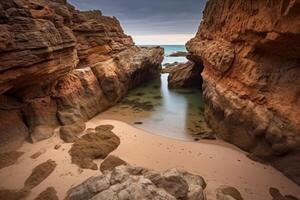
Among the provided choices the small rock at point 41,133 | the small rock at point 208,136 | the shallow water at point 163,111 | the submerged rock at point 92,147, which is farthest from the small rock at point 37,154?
the small rock at point 208,136

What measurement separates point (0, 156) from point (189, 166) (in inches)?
310

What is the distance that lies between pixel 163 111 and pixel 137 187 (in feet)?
38.1

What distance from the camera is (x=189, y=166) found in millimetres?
9336

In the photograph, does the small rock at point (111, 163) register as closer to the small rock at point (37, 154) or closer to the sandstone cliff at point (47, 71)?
the small rock at point (37, 154)

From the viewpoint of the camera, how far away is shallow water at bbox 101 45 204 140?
45.9ft

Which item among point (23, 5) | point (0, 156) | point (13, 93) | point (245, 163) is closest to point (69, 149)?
point (0, 156)

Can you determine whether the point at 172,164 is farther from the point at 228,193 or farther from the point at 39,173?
the point at 39,173

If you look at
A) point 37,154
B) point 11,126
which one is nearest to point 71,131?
point 37,154

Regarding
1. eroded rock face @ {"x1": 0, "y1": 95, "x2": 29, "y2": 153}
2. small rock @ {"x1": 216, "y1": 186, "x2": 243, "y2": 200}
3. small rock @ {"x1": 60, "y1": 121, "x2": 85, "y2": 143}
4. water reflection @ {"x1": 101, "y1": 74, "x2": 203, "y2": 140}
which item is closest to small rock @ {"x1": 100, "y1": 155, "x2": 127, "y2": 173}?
small rock @ {"x1": 60, "y1": 121, "x2": 85, "y2": 143}

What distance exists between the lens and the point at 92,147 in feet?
33.2

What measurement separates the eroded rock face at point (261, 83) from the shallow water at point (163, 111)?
1916 millimetres

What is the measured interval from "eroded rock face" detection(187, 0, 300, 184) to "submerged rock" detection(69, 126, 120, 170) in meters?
6.10

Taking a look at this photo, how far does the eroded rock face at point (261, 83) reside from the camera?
28.5 ft

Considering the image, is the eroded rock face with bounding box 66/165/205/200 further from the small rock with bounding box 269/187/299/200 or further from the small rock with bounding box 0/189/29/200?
the small rock with bounding box 269/187/299/200
